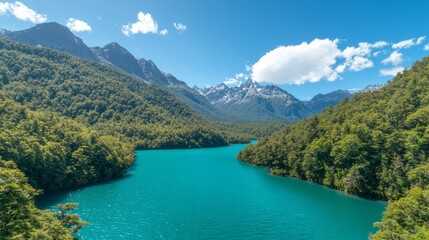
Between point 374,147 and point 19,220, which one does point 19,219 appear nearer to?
point 19,220

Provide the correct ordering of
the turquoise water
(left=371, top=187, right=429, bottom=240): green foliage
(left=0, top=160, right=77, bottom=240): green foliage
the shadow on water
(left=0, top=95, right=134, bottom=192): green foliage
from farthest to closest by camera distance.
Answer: (left=0, top=95, right=134, bottom=192): green foliage < the shadow on water < the turquoise water < (left=371, top=187, right=429, bottom=240): green foliage < (left=0, top=160, right=77, bottom=240): green foliage

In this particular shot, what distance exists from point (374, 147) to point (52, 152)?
86.2 meters

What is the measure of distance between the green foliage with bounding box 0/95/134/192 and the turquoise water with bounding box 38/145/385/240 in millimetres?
4835

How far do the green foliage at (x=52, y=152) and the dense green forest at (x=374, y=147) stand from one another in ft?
203

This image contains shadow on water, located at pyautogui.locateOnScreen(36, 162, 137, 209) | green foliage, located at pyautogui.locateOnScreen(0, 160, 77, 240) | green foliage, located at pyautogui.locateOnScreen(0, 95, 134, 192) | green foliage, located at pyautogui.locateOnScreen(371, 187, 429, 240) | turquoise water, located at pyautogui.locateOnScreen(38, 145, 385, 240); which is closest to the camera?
green foliage, located at pyautogui.locateOnScreen(0, 160, 77, 240)

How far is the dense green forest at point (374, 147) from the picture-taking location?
61125mm

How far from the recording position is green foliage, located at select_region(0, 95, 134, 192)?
62.3m

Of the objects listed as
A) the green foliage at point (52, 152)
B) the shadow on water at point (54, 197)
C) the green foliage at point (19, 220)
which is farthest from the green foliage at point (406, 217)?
the green foliage at point (52, 152)

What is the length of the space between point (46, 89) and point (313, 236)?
20097cm

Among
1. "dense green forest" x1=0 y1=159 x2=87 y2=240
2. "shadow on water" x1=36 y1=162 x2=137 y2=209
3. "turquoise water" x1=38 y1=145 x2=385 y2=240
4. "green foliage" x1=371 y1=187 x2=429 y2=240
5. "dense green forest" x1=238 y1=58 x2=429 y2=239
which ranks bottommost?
"shadow on water" x1=36 y1=162 x2=137 y2=209

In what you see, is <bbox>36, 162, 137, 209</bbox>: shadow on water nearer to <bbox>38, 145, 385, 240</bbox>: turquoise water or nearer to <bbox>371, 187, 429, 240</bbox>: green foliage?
<bbox>38, 145, 385, 240</bbox>: turquoise water

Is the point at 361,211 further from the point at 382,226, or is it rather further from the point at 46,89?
the point at 46,89

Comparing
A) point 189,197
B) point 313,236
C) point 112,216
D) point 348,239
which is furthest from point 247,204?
point 112,216

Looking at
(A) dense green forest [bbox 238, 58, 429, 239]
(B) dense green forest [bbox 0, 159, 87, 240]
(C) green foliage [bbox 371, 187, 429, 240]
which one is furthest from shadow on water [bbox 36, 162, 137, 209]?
(A) dense green forest [bbox 238, 58, 429, 239]
